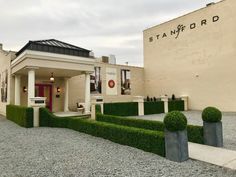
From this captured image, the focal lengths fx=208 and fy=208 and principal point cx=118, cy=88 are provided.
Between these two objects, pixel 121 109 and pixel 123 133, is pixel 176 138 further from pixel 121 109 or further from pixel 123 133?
pixel 121 109

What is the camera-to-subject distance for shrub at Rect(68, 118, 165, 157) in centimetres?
616

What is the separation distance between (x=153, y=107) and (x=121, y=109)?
3585mm

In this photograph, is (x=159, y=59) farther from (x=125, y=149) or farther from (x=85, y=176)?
(x=85, y=176)

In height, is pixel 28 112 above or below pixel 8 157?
above

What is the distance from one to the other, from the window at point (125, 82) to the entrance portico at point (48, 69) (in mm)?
6844

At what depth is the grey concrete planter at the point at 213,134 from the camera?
22.1 ft

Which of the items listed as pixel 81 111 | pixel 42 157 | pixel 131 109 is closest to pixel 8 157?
pixel 42 157

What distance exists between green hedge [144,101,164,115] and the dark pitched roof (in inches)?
265

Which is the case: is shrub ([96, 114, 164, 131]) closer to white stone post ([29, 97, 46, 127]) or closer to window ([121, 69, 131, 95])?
white stone post ([29, 97, 46, 127])

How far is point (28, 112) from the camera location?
38.5ft

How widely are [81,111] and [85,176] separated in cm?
1146

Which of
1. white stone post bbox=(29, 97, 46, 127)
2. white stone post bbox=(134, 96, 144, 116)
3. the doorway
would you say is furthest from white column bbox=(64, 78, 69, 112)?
white stone post bbox=(134, 96, 144, 116)

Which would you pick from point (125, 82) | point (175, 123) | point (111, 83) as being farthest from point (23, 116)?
point (125, 82)

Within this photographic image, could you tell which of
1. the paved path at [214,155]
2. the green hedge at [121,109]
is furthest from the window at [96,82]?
the paved path at [214,155]
